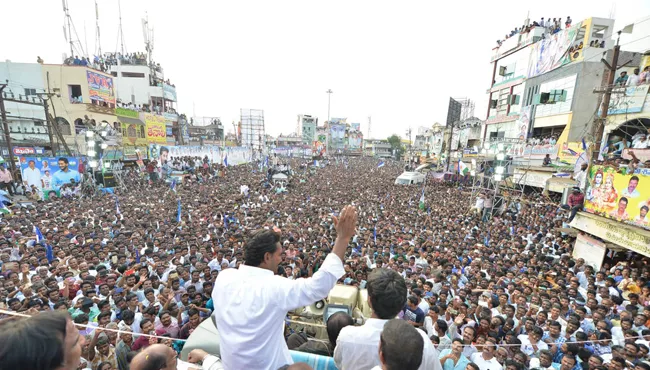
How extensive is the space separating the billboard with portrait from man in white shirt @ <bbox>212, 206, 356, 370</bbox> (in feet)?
28.9

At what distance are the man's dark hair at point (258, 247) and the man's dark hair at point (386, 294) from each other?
704 mm

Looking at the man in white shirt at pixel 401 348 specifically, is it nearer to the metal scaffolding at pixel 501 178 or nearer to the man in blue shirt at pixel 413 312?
the man in blue shirt at pixel 413 312

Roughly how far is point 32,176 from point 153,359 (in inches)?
706

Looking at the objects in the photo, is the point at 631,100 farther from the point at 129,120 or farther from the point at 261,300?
the point at 129,120

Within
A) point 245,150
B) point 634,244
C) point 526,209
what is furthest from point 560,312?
point 245,150

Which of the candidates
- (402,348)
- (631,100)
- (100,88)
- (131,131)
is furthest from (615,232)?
(100,88)

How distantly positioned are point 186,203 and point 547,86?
26582 millimetres

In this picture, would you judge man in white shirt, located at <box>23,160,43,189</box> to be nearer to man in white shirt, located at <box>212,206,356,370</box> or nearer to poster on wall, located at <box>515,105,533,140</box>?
man in white shirt, located at <box>212,206,356,370</box>

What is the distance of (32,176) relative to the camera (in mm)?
13625

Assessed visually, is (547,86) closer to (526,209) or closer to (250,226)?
(526,209)

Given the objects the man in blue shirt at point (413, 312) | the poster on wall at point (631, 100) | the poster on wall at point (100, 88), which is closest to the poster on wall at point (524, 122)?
the poster on wall at point (631, 100)

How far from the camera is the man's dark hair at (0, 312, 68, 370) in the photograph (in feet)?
3.35

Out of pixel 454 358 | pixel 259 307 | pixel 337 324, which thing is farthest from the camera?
pixel 454 358

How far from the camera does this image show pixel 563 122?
19.7 meters
